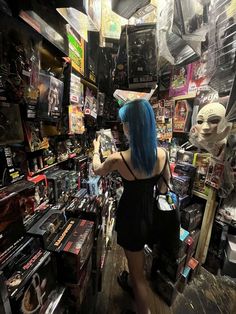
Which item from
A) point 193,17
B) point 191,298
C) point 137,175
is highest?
point 193,17

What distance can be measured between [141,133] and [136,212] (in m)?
0.52

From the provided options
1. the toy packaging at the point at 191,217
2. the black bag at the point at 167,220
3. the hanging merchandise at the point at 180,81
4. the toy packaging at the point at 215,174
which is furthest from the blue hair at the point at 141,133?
the hanging merchandise at the point at 180,81

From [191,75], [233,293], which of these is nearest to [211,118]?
[191,75]

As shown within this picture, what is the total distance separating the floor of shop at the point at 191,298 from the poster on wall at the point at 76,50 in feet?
6.06

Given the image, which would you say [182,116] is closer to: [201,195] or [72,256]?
[201,195]

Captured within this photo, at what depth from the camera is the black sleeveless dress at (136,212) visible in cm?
106

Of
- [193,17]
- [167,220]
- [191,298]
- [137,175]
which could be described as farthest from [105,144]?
[191,298]

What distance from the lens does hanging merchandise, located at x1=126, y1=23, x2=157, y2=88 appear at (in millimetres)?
961

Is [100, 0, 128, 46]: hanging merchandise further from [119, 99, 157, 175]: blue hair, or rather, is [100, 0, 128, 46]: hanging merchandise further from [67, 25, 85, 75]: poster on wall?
[119, 99, 157, 175]: blue hair

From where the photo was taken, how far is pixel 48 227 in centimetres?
87

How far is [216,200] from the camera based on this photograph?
5.19ft

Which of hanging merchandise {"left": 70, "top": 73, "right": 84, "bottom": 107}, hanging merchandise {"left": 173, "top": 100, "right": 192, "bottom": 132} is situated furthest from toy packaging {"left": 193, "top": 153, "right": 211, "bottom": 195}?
hanging merchandise {"left": 70, "top": 73, "right": 84, "bottom": 107}

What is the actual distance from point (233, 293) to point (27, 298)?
1.76 metres

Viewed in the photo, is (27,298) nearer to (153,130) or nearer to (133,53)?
(153,130)
